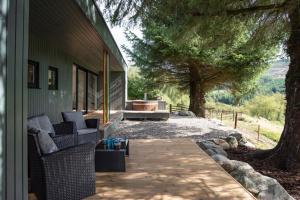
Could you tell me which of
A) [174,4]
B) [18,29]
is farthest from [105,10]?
[18,29]

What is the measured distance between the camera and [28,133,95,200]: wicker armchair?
3.05 meters

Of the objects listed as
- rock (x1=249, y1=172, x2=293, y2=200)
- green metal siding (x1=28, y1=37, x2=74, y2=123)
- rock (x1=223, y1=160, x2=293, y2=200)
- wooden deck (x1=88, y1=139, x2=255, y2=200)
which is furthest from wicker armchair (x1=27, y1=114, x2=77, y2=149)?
rock (x1=249, y1=172, x2=293, y2=200)

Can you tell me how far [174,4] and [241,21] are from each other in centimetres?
143

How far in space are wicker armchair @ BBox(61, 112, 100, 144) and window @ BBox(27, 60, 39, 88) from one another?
3.36 feet

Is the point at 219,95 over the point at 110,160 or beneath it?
over

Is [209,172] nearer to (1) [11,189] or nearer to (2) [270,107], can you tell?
(1) [11,189]

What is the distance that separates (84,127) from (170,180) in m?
3.35

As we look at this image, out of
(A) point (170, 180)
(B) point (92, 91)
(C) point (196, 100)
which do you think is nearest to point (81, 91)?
(B) point (92, 91)

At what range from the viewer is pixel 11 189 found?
203 cm

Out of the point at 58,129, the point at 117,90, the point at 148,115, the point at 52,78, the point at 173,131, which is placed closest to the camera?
the point at 58,129

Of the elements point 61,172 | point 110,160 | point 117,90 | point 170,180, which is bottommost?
point 170,180

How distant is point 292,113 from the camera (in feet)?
20.5

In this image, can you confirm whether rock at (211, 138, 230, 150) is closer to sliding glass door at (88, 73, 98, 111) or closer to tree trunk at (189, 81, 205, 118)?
sliding glass door at (88, 73, 98, 111)

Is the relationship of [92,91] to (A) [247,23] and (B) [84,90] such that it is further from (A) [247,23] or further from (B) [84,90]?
(A) [247,23]
